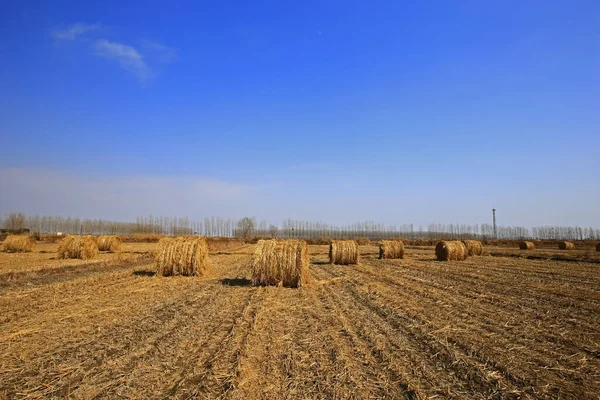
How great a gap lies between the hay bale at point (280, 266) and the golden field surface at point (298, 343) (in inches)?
20.2

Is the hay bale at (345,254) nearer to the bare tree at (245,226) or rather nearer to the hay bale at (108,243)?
the hay bale at (108,243)

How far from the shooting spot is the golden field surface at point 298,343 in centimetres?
440

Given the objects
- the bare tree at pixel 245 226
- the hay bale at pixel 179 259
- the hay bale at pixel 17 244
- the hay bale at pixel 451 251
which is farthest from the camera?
the bare tree at pixel 245 226

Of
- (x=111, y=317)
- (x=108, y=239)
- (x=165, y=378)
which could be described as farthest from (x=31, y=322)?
(x=108, y=239)

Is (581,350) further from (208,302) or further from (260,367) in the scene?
(208,302)

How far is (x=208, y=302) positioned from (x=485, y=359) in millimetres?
6203

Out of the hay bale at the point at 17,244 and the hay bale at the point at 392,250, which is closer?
the hay bale at the point at 392,250

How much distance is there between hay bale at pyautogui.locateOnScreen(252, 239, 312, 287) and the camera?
38.7 ft

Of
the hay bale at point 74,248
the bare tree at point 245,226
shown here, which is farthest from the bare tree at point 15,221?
the hay bale at point 74,248

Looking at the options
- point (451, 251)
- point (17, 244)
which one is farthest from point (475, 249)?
point (17, 244)

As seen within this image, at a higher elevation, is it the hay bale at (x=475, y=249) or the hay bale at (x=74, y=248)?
the hay bale at (x=74, y=248)

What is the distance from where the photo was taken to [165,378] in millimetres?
4578

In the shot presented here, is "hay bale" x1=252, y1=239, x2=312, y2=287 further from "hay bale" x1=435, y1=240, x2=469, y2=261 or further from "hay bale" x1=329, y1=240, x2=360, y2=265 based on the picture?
"hay bale" x1=435, y1=240, x2=469, y2=261

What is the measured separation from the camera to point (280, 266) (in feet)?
38.9
